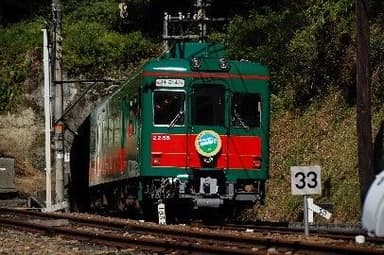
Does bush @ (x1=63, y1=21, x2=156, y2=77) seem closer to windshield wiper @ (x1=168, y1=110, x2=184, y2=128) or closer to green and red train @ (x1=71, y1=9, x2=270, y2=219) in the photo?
green and red train @ (x1=71, y1=9, x2=270, y2=219)

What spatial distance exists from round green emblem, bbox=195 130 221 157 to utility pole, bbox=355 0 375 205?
290cm

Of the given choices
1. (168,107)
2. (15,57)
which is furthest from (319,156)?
(15,57)

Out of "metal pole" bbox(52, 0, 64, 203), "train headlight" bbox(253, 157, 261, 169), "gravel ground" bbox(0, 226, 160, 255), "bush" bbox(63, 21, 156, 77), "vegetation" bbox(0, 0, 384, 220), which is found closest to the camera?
"gravel ground" bbox(0, 226, 160, 255)

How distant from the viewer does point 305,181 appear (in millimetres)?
14695

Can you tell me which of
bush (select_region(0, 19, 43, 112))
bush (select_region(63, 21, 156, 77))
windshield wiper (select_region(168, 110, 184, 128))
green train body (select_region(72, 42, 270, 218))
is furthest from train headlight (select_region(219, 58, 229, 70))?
bush (select_region(0, 19, 43, 112))

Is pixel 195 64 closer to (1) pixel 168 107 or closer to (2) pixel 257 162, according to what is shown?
(1) pixel 168 107

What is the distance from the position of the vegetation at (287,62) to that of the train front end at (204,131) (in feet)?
10.5

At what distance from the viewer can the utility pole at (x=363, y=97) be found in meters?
18.9

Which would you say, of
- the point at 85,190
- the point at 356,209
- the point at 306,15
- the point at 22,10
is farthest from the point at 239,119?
the point at 22,10

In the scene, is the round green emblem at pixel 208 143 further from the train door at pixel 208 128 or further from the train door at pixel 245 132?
the train door at pixel 245 132

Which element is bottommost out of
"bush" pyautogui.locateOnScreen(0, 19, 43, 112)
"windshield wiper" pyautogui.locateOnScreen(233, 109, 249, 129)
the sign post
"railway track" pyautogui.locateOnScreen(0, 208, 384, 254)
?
"railway track" pyautogui.locateOnScreen(0, 208, 384, 254)

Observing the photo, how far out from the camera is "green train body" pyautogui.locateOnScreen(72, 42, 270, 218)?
61.6 ft

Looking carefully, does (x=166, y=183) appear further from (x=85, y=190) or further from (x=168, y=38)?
(x=85, y=190)

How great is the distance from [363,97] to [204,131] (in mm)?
3261
